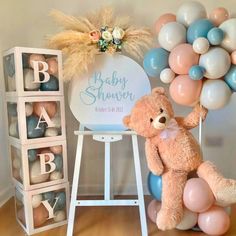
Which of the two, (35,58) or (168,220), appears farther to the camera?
(35,58)

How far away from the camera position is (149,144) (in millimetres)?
1219

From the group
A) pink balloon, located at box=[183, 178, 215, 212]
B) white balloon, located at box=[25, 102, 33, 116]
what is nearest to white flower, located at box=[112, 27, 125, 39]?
white balloon, located at box=[25, 102, 33, 116]

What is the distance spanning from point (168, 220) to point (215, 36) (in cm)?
75

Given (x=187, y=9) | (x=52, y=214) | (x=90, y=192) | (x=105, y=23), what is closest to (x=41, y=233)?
(x=52, y=214)

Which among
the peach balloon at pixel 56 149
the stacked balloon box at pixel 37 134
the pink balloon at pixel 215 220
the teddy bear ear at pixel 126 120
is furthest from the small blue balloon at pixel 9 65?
the pink balloon at pixel 215 220

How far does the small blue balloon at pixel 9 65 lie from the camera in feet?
4.03

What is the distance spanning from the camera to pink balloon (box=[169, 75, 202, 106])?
1141mm

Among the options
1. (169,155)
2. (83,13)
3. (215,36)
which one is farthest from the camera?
(83,13)

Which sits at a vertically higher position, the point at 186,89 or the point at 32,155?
the point at 186,89

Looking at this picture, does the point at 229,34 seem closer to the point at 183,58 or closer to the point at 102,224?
the point at 183,58

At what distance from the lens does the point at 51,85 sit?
4.16 feet

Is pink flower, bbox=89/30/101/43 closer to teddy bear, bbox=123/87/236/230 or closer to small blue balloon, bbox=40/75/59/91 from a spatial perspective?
small blue balloon, bbox=40/75/59/91

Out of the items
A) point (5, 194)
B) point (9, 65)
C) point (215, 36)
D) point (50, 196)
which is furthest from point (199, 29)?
point (5, 194)

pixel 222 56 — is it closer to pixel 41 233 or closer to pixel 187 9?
pixel 187 9
